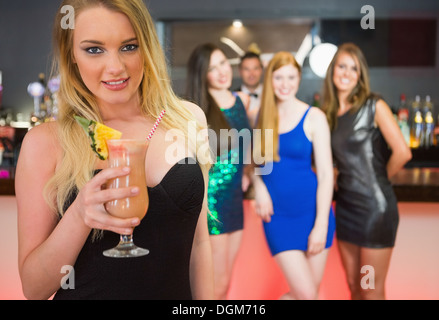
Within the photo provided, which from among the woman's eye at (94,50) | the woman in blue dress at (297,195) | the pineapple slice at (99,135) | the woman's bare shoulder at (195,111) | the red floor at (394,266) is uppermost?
the woman's eye at (94,50)

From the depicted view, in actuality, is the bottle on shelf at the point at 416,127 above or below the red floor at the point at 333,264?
above

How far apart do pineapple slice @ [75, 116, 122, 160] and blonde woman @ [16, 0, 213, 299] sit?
125mm

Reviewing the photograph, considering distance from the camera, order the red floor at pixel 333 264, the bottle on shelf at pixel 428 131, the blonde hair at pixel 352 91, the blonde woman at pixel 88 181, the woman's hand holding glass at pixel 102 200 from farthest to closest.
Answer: the bottle on shelf at pixel 428 131 → the red floor at pixel 333 264 → the blonde hair at pixel 352 91 → the blonde woman at pixel 88 181 → the woman's hand holding glass at pixel 102 200

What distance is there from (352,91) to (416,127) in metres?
2.76

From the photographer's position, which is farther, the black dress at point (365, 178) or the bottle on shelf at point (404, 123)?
the bottle on shelf at point (404, 123)

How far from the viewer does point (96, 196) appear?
101 cm

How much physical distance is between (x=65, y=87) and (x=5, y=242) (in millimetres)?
2015

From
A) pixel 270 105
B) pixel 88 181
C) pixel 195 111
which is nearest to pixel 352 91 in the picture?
pixel 270 105

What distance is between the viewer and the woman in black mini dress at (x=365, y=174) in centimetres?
283

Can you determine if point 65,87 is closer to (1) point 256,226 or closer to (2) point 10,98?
(1) point 256,226

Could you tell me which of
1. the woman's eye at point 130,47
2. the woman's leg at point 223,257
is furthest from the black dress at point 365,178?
the woman's eye at point 130,47

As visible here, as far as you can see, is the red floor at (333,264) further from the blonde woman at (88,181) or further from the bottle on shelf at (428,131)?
the bottle on shelf at (428,131)

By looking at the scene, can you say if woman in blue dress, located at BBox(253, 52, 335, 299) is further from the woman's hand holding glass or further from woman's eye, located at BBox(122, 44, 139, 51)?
the woman's hand holding glass
